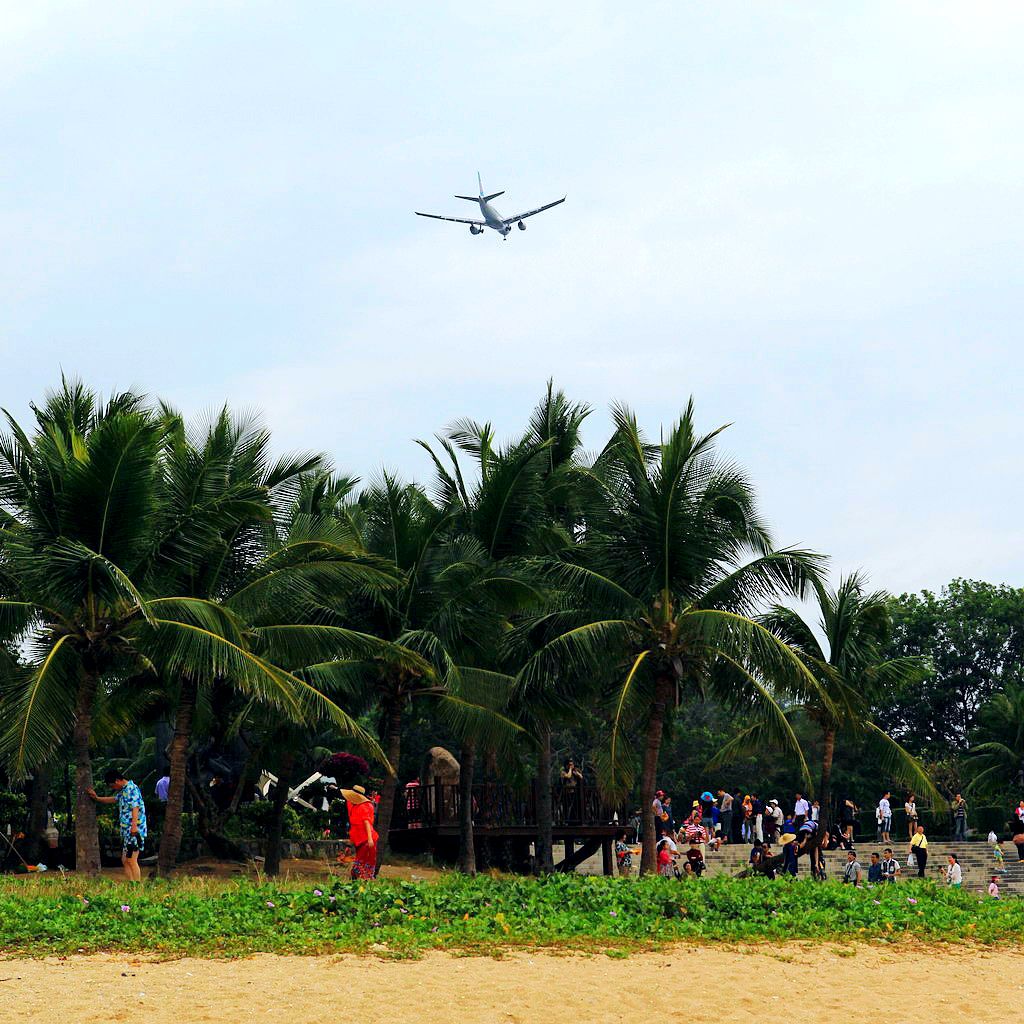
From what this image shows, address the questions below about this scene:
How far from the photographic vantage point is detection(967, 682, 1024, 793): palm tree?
44.6 meters

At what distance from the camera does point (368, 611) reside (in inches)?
974

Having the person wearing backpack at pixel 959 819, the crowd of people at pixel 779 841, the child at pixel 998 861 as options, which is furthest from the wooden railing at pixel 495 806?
the person wearing backpack at pixel 959 819

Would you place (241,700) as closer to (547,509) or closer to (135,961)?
(547,509)

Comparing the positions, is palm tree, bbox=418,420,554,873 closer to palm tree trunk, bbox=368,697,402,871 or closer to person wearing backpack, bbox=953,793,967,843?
palm tree trunk, bbox=368,697,402,871

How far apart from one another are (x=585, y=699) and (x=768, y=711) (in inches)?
159

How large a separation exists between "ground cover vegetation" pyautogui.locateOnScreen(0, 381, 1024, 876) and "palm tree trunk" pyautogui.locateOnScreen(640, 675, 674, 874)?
0.06m

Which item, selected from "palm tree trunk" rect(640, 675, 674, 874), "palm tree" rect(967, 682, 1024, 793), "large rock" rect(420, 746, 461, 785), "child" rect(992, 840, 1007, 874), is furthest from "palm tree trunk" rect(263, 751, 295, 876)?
"palm tree" rect(967, 682, 1024, 793)

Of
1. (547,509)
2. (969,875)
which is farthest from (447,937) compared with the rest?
(969,875)

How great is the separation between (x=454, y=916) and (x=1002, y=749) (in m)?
34.4

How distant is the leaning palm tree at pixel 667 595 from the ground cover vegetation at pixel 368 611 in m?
0.05

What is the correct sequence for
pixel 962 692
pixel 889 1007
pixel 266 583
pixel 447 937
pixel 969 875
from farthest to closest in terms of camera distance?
pixel 962 692 → pixel 969 875 → pixel 266 583 → pixel 447 937 → pixel 889 1007

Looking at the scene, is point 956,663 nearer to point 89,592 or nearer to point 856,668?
point 856,668

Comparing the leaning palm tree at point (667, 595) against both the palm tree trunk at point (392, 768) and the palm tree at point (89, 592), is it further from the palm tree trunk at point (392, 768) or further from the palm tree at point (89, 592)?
the palm tree at point (89, 592)

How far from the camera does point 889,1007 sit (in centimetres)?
1221
